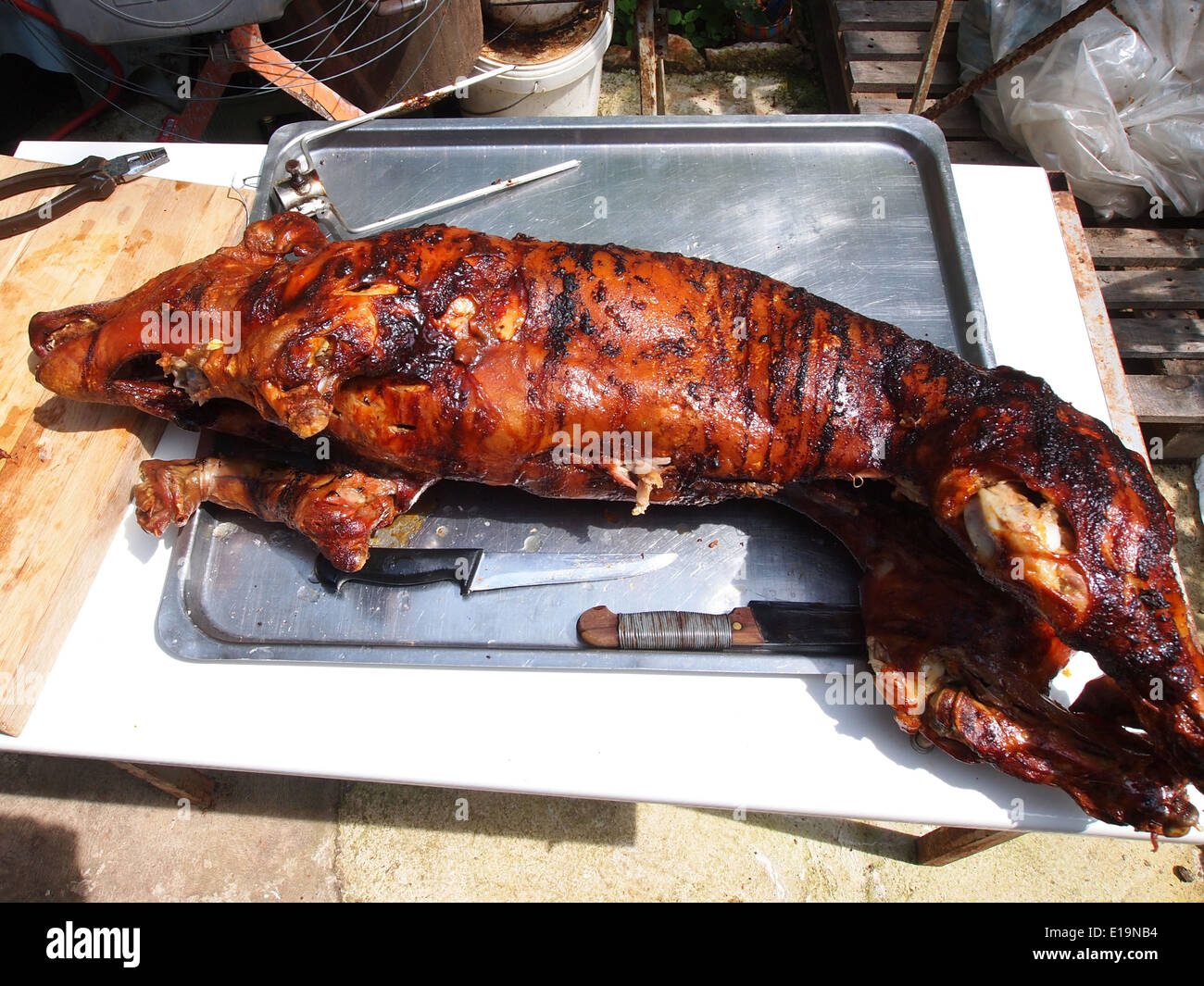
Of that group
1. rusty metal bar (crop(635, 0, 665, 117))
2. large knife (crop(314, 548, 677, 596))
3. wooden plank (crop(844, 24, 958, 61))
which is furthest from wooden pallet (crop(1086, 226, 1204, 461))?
large knife (crop(314, 548, 677, 596))

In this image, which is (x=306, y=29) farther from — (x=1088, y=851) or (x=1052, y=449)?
(x=1088, y=851)

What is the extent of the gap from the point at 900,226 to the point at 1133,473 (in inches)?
60.7

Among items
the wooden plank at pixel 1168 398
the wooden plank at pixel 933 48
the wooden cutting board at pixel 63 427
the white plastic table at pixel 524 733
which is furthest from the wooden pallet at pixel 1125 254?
the wooden cutting board at pixel 63 427

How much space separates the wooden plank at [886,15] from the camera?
5.06 m

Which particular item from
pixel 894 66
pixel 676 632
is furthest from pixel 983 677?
pixel 894 66

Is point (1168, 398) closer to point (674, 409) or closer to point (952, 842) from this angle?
point (952, 842)

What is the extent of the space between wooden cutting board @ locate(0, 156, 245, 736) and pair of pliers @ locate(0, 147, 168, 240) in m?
0.03

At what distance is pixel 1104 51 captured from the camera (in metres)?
4.18

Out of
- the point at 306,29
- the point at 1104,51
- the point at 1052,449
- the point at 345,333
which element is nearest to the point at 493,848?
the point at 345,333

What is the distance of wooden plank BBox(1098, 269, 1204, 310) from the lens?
4212 mm

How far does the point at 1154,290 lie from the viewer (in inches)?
167

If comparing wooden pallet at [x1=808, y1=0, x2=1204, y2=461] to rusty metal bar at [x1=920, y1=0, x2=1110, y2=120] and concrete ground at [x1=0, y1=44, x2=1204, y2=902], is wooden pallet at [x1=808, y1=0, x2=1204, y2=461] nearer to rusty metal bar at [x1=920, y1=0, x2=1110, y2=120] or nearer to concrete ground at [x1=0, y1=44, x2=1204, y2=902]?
rusty metal bar at [x1=920, y1=0, x2=1110, y2=120]

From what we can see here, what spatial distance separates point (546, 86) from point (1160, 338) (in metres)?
3.63

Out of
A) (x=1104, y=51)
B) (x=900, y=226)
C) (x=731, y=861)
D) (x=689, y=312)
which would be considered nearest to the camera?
(x=689, y=312)
